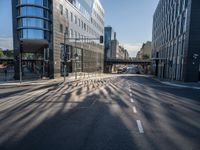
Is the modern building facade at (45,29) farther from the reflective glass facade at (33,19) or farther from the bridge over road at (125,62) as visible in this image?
the bridge over road at (125,62)

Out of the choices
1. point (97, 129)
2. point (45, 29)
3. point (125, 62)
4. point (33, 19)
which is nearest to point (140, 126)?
point (97, 129)

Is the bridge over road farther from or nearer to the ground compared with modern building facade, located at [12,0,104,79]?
nearer to the ground

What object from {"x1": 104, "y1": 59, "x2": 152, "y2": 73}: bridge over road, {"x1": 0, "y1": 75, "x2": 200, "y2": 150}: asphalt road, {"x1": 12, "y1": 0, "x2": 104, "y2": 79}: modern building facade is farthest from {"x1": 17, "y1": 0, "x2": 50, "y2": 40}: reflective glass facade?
{"x1": 104, "y1": 59, "x2": 152, "y2": 73}: bridge over road

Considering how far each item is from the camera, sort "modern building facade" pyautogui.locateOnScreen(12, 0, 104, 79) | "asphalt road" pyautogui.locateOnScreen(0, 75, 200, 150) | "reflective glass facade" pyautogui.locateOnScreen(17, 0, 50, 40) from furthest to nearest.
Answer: "modern building facade" pyautogui.locateOnScreen(12, 0, 104, 79) < "reflective glass facade" pyautogui.locateOnScreen(17, 0, 50, 40) < "asphalt road" pyautogui.locateOnScreen(0, 75, 200, 150)

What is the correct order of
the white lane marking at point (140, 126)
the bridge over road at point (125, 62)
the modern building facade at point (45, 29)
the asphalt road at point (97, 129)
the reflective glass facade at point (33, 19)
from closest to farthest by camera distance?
the asphalt road at point (97, 129) < the white lane marking at point (140, 126) < the reflective glass facade at point (33, 19) < the modern building facade at point (45, 29) < the bridge over road at point (125, 62)

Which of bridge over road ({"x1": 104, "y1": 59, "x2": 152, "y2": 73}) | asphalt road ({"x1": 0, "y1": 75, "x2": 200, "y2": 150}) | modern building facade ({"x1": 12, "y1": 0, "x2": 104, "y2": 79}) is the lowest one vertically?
asphalt road ({"x1": 0, "y1": 75, "x2": 200, "y2": 150})

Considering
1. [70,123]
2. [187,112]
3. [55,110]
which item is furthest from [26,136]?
[187,112]

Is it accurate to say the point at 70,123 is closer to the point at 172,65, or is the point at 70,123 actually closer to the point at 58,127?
the point at 58,127

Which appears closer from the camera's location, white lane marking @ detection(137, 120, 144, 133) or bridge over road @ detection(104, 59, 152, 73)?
white lane marking @ detection(137, 120, 144, 133)

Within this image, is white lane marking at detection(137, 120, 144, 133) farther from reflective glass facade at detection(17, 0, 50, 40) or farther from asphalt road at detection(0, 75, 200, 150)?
reflective glass facade at detection(17, 0, 50, 40)

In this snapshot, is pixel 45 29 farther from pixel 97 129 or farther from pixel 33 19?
pixel 97 129

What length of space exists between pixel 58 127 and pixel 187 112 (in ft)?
24.2

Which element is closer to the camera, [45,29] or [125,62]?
[45,29]

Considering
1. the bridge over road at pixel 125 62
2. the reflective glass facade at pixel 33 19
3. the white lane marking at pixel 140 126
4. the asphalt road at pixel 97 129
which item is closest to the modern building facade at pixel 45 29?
the reflective glass facade at pixel 33 19
